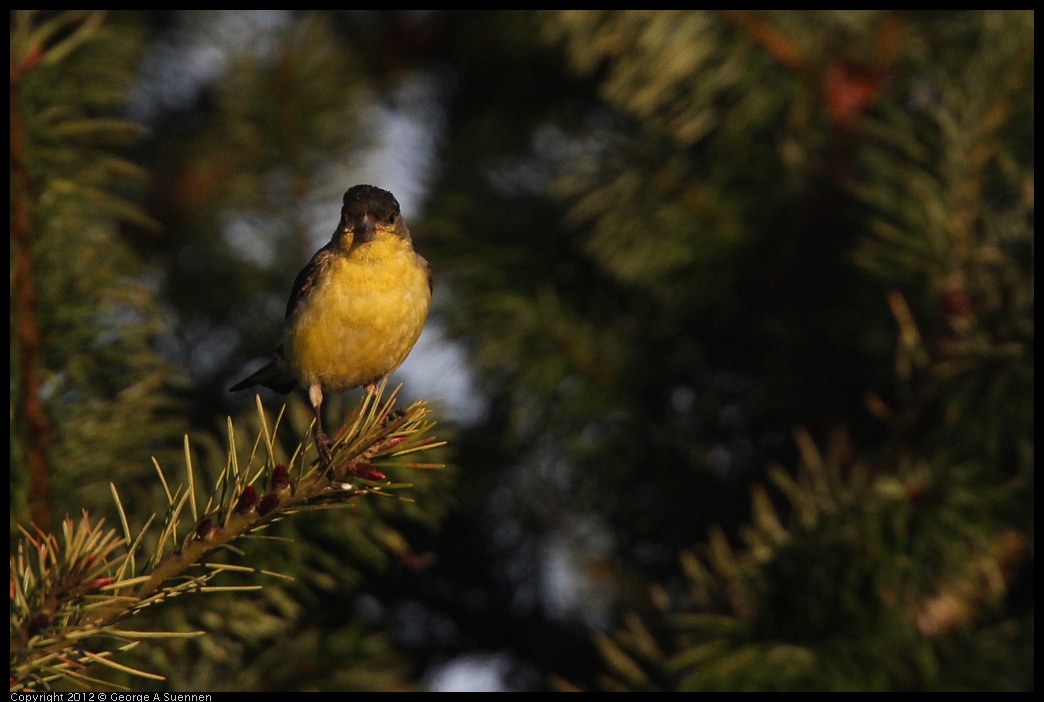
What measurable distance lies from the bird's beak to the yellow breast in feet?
0.20

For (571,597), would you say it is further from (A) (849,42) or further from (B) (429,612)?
(A) (849,42)

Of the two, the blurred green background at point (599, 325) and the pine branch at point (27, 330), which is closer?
the pine branch at point (27, 330)

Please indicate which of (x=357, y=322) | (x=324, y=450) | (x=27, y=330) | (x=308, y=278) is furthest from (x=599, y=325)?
(x=27, y=330)

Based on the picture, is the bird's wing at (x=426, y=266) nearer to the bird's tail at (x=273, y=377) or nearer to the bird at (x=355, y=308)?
the bird at (x=355, y=308)

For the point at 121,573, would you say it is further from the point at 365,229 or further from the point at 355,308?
the point at 365,229

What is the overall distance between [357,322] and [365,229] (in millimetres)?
364

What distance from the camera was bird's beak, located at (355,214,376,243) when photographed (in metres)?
Answer: 3.50

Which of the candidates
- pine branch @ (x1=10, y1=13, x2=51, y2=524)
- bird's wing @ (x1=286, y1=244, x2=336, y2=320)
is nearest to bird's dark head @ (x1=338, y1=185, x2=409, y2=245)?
bird's wing @ (x1=286, y1=244, x2=336, y2=320)

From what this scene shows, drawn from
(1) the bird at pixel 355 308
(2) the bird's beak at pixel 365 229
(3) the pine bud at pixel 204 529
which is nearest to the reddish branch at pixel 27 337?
(3) the pine bud at pixel 204 529

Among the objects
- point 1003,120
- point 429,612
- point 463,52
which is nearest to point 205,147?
point 463,52

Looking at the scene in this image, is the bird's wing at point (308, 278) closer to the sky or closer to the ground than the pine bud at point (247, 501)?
closer to the sky

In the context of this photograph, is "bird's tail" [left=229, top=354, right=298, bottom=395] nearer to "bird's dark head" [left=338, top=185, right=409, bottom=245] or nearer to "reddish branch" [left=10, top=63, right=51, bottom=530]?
"bird's dark head" [left=338, top=185, right=409, bottom=245]

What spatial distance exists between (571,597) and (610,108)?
1.68 m

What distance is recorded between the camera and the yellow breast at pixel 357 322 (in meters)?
3.28
